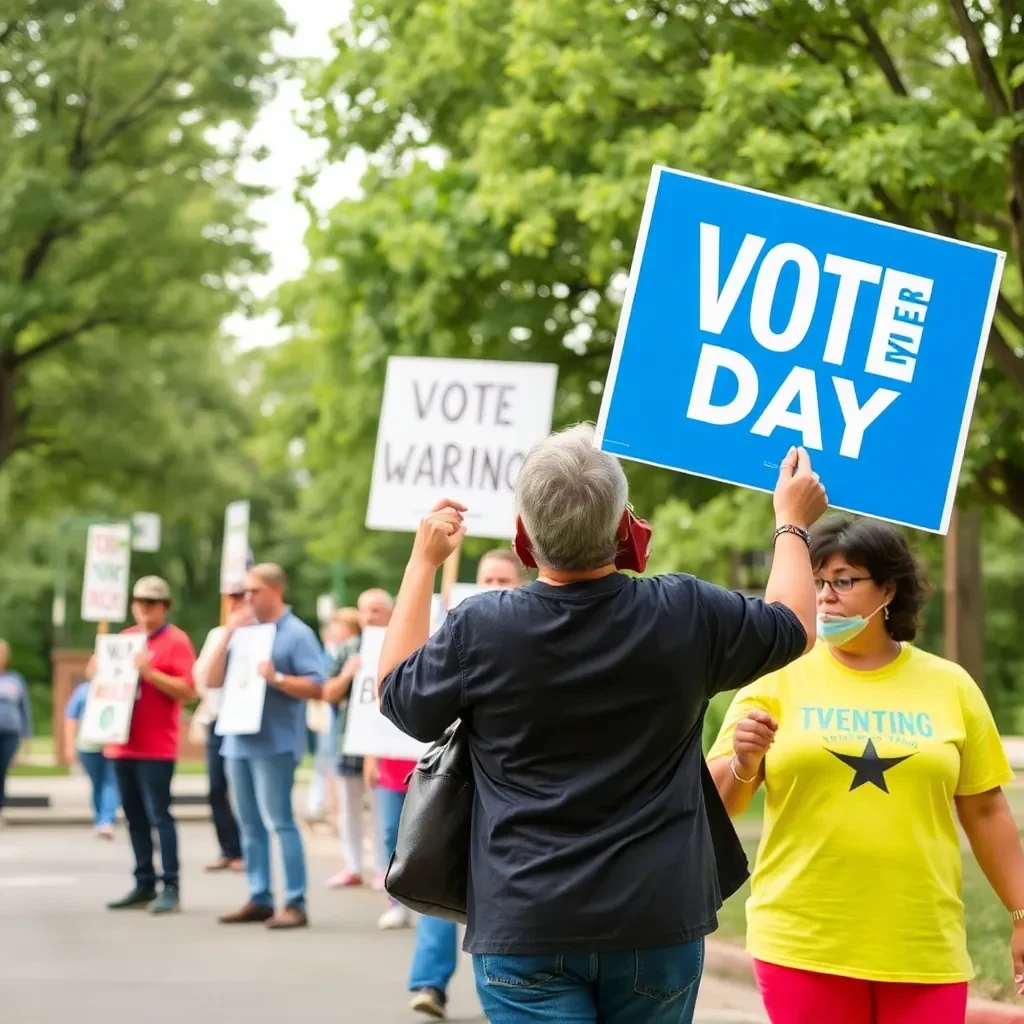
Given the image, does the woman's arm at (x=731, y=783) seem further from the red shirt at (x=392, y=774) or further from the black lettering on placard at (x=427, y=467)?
the black lettering on placard at (x=427, y=467)

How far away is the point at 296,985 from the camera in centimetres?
926

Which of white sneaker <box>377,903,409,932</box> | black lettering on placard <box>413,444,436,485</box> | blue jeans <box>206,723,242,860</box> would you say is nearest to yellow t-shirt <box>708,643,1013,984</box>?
black lettering on placard <box>413,444,436,485</box>

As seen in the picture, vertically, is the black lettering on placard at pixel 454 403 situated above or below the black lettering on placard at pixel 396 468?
above

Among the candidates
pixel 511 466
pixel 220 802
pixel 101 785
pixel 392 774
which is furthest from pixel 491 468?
pixel 101 785

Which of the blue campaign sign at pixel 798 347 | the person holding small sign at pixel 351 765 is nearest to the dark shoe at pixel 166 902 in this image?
the person holding small sign at pixel 351 765

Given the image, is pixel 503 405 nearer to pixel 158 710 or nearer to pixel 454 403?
pixel 454 403

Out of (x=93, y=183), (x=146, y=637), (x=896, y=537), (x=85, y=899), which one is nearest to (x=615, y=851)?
(x=896, y=537)

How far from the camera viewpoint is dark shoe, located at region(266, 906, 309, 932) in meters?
11.3

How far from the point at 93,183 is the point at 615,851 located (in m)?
28.8

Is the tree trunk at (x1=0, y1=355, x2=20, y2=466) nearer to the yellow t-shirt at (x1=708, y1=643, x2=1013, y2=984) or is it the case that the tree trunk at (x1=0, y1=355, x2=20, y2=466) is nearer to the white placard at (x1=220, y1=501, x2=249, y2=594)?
the white placard at (x1=220, y1=501, x2=249, y2=594)

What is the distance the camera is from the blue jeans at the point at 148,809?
11.9m

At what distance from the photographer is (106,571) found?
20344mm

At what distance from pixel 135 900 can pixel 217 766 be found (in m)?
1.67

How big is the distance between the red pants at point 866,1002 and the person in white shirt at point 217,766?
8627mm
